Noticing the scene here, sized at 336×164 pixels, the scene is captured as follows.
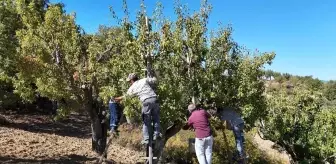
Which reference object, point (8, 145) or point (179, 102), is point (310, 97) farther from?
point (8, 145)

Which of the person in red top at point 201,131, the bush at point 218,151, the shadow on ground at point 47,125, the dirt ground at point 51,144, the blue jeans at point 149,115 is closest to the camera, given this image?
the blue jeans at point 149,115

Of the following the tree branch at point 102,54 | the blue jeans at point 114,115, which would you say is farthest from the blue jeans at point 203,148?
the tree branch at point 102,54

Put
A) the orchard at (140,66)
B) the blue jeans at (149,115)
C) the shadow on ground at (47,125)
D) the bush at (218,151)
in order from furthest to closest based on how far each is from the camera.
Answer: the shadow on ground at (47,125) < the bush at (218,151) < the orchard at (140,66) < the blue jeans at (149,115)

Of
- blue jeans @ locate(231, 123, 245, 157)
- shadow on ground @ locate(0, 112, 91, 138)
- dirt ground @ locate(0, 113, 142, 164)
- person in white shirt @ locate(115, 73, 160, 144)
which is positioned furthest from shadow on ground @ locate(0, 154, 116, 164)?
shadow on ground @ locate(0, 112, 91, 138)

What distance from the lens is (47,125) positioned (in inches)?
1156

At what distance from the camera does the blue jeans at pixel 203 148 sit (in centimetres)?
1126

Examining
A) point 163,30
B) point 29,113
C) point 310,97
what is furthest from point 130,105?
point 29,113

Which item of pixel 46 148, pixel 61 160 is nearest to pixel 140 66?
pixel 61 160

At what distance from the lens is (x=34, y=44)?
14844 millimetres

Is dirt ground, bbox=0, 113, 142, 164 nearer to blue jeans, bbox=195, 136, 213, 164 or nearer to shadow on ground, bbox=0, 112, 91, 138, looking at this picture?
shadow on ground, bbox=0, 112, 91, 138

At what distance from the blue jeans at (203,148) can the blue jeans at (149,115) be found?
131 cm

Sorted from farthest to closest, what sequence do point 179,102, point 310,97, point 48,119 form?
point 48,119, point 310,97, point 179,102

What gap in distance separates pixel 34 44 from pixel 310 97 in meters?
20.7

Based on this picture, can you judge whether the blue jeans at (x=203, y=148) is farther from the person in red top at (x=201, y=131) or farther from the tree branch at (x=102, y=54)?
the tree branch at (x=102, y=54)
